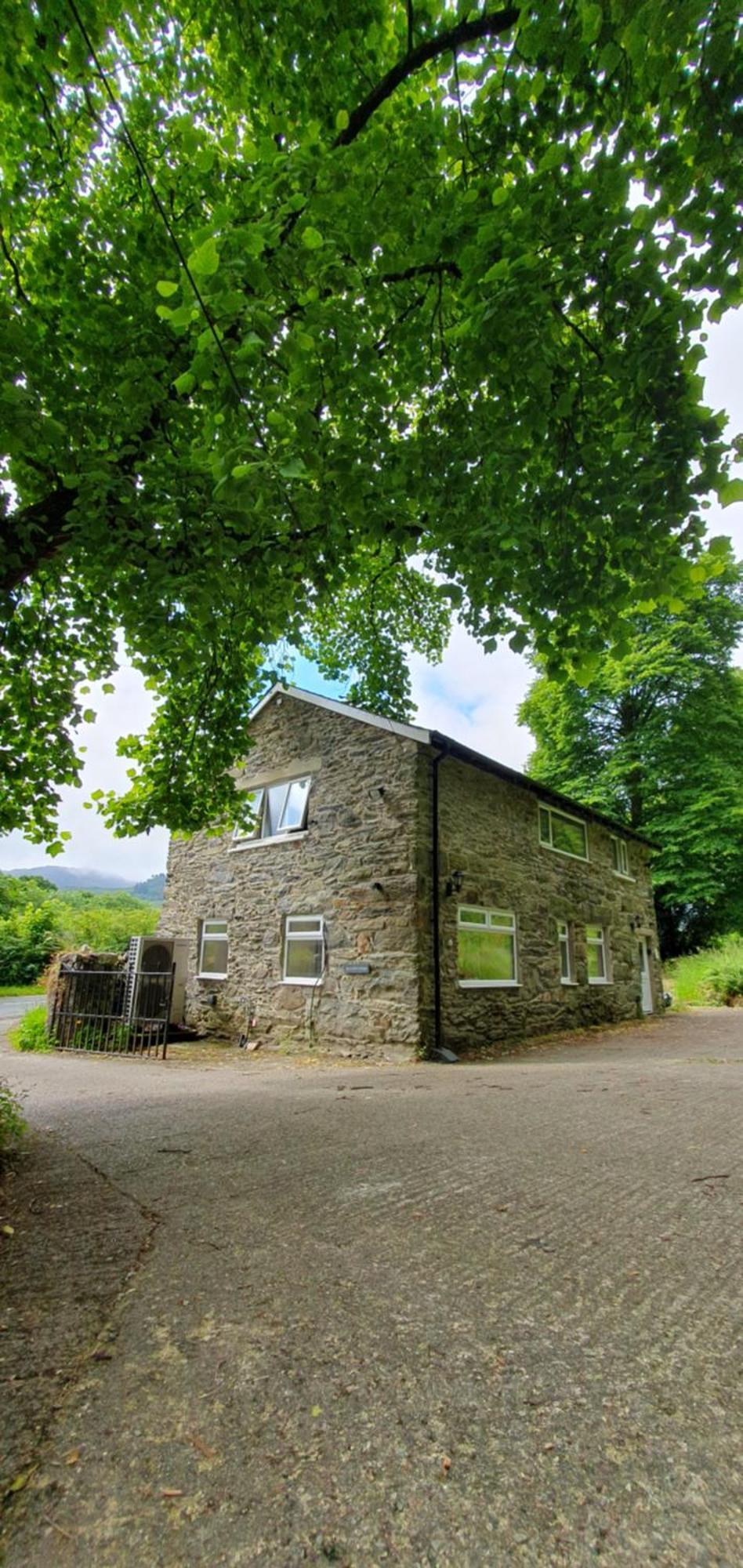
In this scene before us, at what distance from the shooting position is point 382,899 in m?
11.0

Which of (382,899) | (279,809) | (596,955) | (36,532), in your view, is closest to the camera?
(36,532)

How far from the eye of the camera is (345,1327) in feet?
7.54

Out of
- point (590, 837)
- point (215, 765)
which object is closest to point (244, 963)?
point (215, 765)

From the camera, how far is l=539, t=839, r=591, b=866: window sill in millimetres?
14562

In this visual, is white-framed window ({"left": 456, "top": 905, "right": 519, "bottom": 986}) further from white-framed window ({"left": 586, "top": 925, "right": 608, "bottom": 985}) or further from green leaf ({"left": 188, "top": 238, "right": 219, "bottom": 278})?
green leaf ({"left": 188, "top": 238, "right": 219, "bottom": 278})

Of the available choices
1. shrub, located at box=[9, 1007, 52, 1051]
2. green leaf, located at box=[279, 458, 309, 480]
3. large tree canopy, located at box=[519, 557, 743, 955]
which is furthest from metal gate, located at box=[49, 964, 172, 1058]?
large tree canopy, located at box=[519, 557, 743, 955]

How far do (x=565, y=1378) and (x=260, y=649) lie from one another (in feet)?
27.6

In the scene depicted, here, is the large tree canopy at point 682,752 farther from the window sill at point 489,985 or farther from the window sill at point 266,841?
the window sill at point 266,841

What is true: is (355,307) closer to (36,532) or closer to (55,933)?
(36,532)

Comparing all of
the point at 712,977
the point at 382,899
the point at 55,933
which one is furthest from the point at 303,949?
the point at 55,933

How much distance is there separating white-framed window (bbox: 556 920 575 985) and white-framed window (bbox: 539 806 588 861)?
5.51 ft

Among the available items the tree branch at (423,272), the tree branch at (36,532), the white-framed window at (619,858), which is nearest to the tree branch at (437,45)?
the tree branch at (423,272)

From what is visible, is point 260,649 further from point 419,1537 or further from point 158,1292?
point 419,1537

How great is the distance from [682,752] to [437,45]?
78.0 feet
